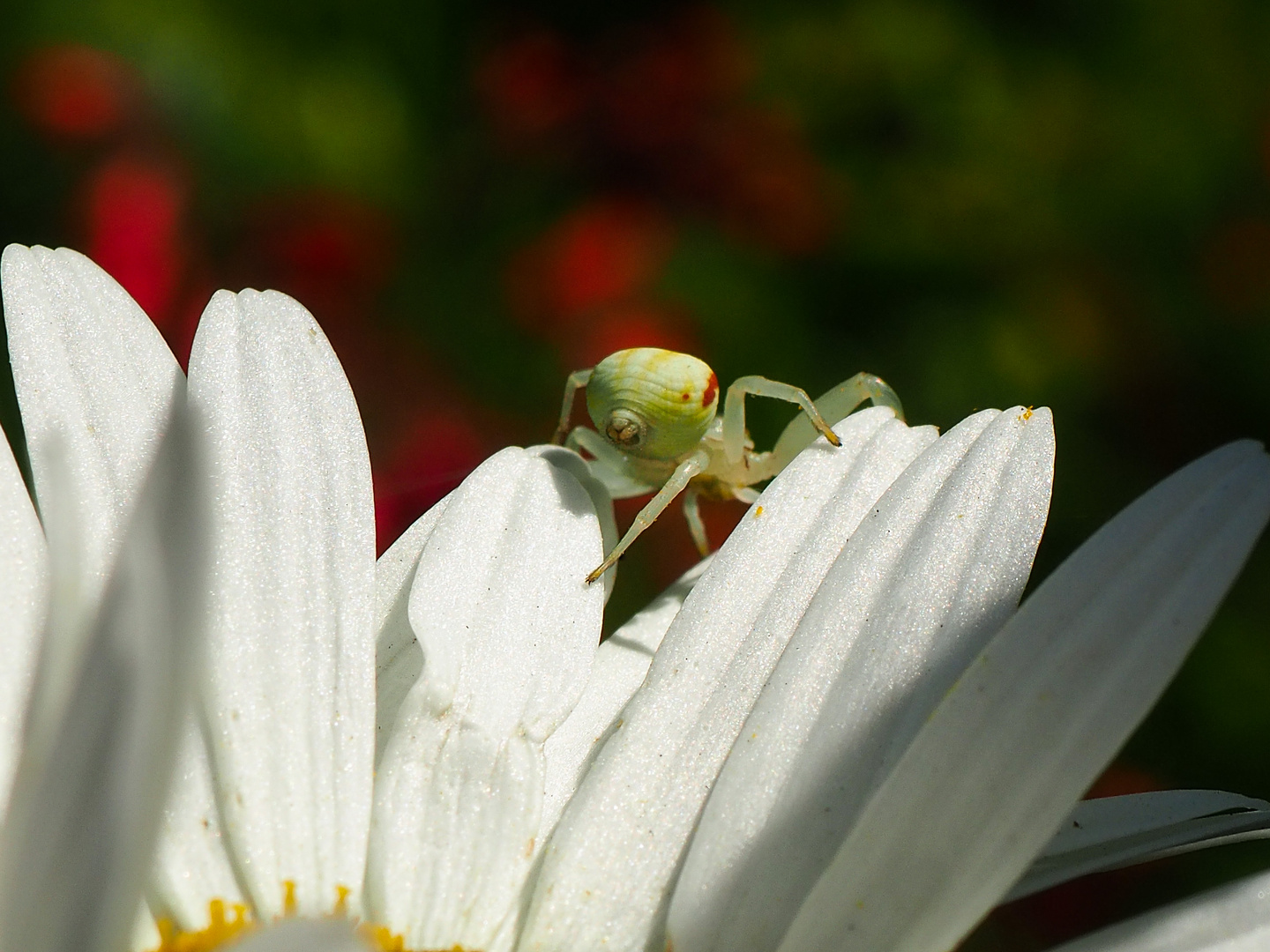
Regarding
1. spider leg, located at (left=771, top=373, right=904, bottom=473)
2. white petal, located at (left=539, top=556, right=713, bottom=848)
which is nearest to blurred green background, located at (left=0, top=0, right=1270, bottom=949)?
spider leg, located at (left=771, top=373, right=904, bottom=473)

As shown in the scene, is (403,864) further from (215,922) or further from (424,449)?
(424,449)

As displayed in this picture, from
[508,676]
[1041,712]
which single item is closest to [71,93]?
[508,676]

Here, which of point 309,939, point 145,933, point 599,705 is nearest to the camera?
point 309,939

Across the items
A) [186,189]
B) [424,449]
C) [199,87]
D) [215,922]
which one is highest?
[199,87]

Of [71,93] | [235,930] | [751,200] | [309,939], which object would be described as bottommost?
[235,930]

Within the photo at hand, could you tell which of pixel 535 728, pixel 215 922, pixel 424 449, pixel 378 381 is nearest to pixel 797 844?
pixel 535 728

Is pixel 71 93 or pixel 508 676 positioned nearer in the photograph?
pixel 508 676

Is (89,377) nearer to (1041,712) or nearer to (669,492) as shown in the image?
(669,492)
